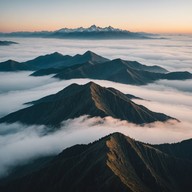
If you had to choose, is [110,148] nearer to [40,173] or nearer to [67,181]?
[67,181]

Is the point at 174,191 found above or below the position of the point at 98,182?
below

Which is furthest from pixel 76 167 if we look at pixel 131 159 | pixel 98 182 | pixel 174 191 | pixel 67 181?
pixel 174 191

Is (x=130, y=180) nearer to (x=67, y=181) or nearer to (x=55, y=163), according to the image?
(x=67, y=181)

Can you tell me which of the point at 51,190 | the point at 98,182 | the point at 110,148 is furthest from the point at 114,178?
the point at 51,190

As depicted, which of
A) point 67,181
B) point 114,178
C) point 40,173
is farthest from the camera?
point 40,173

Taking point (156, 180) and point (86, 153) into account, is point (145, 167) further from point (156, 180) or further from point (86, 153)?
point (86, 153)

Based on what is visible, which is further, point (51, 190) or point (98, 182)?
point (51, 190)

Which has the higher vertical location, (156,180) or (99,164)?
(99,164)

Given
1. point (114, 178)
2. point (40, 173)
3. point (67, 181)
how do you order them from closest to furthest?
point (114, 178), point (67, 181), point (40, 173)

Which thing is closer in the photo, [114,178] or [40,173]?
[114,178]
